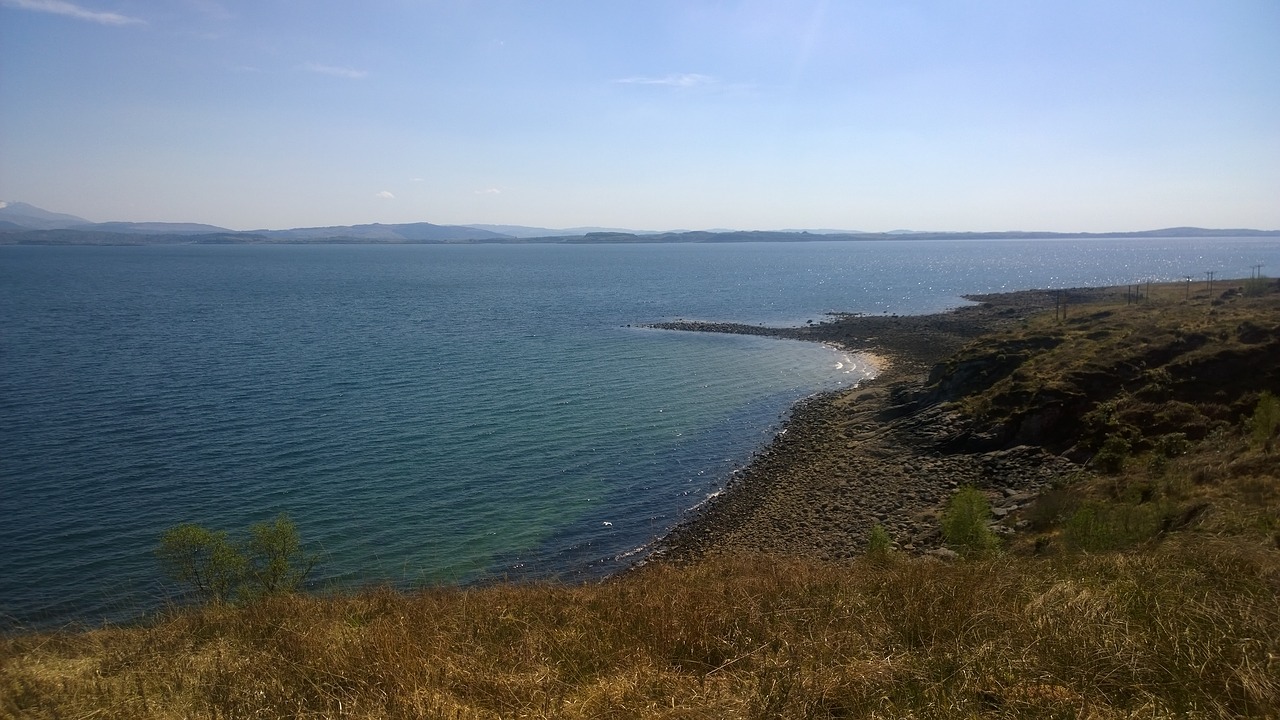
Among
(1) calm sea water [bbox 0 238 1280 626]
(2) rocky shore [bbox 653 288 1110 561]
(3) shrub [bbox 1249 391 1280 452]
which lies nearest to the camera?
(3) shrub [bbox 1249 391 1280 452]

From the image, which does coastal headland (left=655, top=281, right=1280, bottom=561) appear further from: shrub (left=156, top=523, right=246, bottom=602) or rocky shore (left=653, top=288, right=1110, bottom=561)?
shrub (left=156, top=523, right=246, bottom=602)

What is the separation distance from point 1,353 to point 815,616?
68.4 metres

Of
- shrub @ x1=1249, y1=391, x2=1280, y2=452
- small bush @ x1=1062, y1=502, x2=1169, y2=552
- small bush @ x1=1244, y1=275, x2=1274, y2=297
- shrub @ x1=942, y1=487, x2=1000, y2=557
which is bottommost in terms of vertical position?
shrub @ x1=942, y1=487, x2=1000, y2=557

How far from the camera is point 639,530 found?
25719 mm

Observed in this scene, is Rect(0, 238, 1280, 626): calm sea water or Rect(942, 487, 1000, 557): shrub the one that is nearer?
Rect(942, 487, 1000, 557): shrub

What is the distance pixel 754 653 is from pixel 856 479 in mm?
24435

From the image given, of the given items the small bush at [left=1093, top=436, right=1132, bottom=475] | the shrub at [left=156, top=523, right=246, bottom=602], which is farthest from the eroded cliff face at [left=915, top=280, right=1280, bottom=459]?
the shrub at [left=156, top=523, right=246, bottom=602]

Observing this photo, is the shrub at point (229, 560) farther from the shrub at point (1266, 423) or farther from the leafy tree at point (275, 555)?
the shrub at point (1266, 423)

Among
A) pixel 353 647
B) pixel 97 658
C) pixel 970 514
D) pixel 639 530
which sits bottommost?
pixel 639 530

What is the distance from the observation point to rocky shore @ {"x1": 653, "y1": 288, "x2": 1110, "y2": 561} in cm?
2409

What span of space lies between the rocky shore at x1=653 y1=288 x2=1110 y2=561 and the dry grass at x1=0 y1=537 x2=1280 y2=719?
13014 mm

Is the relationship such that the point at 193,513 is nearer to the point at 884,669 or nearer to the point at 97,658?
the point at 97,658

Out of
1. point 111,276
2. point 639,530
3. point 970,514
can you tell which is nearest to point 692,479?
point 639,530

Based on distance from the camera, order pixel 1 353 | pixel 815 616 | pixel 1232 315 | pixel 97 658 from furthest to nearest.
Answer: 1. pixel 1 353
2. pixel 1232 315
3. pixel 97 658
4. pixel 815 616
